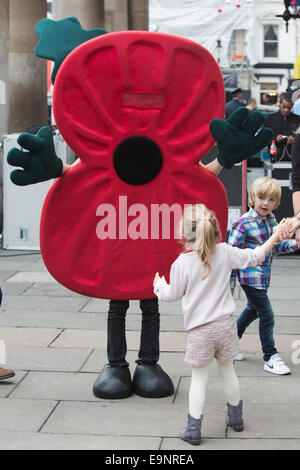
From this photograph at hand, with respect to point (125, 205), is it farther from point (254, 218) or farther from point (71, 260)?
point (254, 218)

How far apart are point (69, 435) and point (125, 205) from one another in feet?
4.63

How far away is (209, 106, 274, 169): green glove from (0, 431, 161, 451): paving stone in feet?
5.58

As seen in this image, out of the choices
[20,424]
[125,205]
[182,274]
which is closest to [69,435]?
[20,424]

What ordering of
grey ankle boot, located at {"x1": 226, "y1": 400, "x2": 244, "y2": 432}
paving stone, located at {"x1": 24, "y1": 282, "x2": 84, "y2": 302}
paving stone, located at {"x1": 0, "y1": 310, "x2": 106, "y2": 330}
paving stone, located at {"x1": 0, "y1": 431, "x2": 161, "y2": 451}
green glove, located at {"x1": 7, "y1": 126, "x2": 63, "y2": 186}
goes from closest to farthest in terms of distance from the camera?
paving stone, located at {"x1": 0, "y1": 431, "x2": 161, "y2": 451}
grey ankle boot, located at {"x1": 226, "y1": 400, "x2": 244, "y2": 432}
green glove, located at {"x1": 7, "y1": 126, "x2": 63, "y2": 186}
paving stone, located at {"x1": 0, "y1": 310, "x2": 106, "y2": 330}
paving stone, located at {"x1": 24, "y1": 282, "x2": 84, "y2": 302}

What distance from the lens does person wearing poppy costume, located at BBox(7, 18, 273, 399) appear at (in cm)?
480

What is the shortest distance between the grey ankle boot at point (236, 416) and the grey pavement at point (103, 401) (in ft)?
0.14

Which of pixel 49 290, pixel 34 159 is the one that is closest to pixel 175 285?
pixel 34 159

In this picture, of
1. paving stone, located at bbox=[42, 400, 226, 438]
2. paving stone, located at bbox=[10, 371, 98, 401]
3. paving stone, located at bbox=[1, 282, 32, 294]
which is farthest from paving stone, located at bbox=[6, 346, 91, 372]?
paving stone, located at bbox=[1, 282, 32, 294]

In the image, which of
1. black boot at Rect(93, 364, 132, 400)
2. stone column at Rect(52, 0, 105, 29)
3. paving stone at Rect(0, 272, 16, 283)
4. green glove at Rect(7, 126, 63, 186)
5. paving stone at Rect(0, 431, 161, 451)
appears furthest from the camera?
stone column at Rect(52, 0, 105, 29)

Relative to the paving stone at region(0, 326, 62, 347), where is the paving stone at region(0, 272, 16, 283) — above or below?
above

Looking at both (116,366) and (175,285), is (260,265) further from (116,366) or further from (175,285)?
(175,285)

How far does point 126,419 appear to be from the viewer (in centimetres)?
468

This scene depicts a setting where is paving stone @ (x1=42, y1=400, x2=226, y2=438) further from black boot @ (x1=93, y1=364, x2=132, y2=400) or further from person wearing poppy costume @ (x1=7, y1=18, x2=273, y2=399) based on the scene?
person wearing poppy costume @ (x1=7, y1=18, x2=273, y2=399)

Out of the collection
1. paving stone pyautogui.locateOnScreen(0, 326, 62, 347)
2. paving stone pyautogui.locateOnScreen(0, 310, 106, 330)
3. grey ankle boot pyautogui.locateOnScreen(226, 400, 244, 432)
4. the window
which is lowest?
grey ankle boot pyautogui.locateOnScreen(226, 400, 244, 432)
